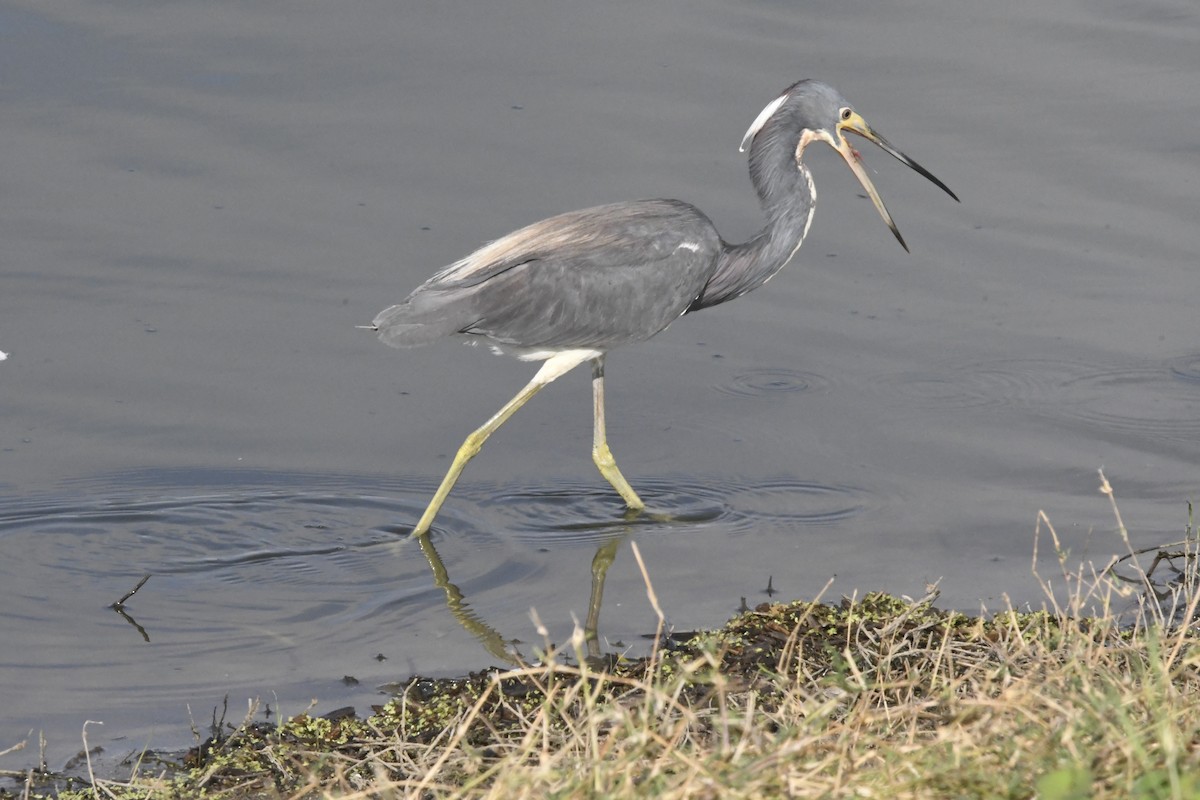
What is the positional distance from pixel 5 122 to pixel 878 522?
20.8 ft

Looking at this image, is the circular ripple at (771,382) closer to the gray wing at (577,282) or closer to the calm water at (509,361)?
the calm water at (509,361)

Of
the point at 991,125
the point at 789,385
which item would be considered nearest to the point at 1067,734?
the point at 789,385

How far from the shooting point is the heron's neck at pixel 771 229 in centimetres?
735

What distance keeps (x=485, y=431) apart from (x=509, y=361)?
163 centimetres

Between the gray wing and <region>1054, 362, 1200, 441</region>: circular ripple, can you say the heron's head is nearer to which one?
the gray wing

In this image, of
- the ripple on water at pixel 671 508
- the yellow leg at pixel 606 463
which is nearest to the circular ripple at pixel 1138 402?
the ripple on water at pixel 671 508

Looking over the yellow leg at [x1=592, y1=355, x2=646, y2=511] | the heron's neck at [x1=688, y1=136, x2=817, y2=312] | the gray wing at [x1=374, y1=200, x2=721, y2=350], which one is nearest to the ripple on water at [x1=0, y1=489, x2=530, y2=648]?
the yellow leg at [x1=592, y1=355, x2=646, y2=511]

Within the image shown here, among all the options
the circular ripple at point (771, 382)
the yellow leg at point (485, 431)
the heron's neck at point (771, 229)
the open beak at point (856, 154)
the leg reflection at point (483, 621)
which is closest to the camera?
the leg reflection at point (483, 621)

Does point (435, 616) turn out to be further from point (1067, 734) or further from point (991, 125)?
point (991, 125)

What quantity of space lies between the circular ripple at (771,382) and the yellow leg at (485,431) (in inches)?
48.3

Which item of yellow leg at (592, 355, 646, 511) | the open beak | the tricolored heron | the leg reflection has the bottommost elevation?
the leg reflection

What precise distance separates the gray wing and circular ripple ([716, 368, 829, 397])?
44.1 inches

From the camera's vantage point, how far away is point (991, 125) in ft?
35.1

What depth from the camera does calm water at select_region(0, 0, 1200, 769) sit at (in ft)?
20.0
